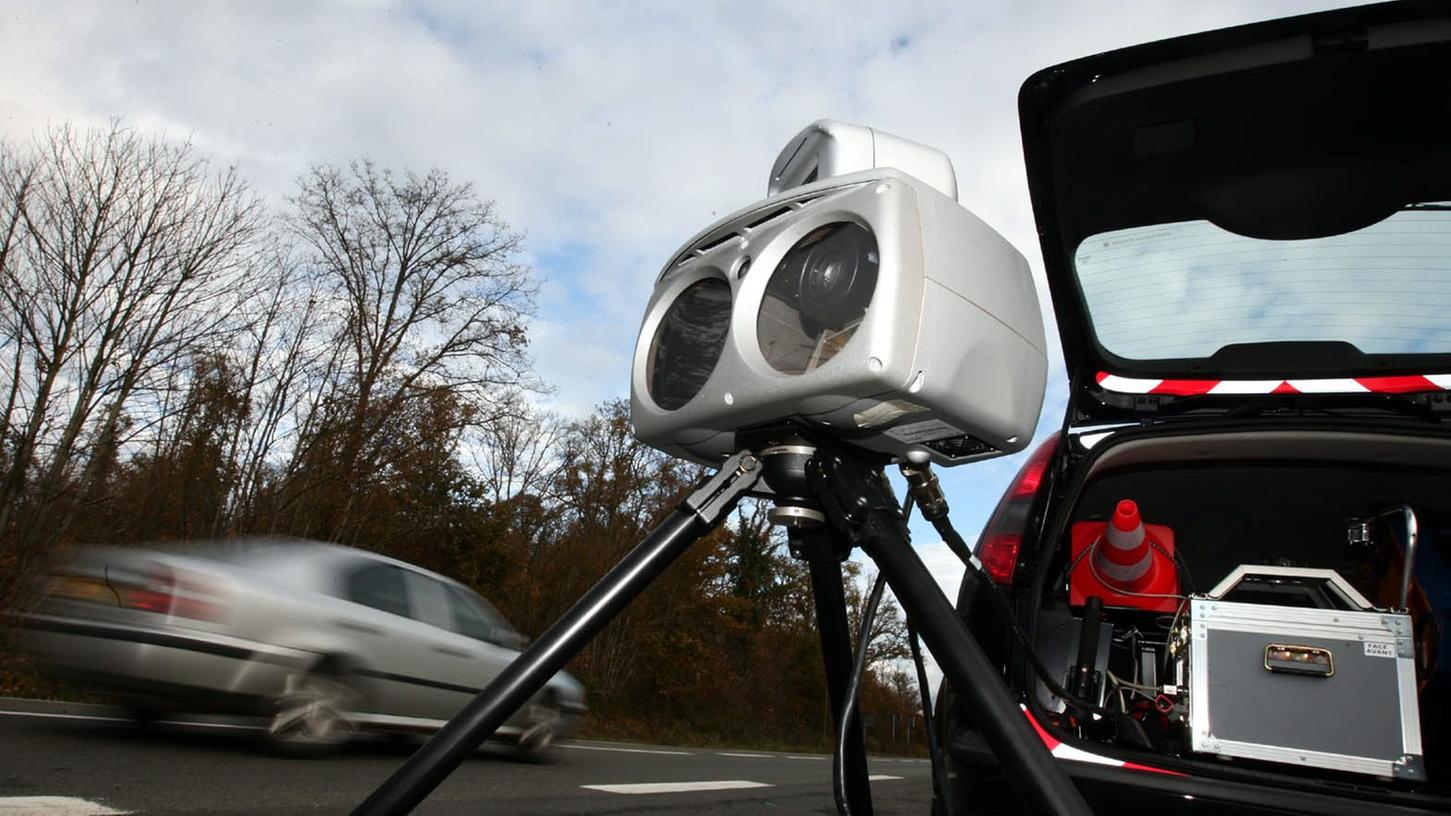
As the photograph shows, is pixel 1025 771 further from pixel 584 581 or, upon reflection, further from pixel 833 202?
pixel 584 581

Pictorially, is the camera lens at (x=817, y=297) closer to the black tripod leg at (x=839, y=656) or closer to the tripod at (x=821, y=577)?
the tripod at (x=821, y=577)

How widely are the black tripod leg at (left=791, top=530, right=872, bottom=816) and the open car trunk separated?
1.24ft

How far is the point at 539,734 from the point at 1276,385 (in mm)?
6288

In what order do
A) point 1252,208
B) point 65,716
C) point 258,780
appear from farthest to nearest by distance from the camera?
point 65,716, point 258,780, point 1252,208

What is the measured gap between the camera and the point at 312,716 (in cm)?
520

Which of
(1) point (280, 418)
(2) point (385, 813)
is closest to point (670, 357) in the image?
(2) point (385, 813)

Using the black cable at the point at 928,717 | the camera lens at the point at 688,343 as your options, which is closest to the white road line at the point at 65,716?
the black cable at the point at 928,717

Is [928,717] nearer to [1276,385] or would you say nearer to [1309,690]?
[1309,690]

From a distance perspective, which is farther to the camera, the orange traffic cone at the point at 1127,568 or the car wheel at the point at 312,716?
the car wheel at the point at 312,716

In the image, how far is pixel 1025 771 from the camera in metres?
0.97

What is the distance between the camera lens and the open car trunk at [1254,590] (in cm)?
168

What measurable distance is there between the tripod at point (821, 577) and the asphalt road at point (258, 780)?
8.41 ft

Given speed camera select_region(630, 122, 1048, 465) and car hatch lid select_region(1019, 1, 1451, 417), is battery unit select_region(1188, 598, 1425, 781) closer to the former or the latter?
car hatch lid select_region(1019, 1, 1451, 417)

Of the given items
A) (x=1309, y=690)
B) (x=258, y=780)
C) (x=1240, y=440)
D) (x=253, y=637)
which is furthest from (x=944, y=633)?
(x=253, y=637)
